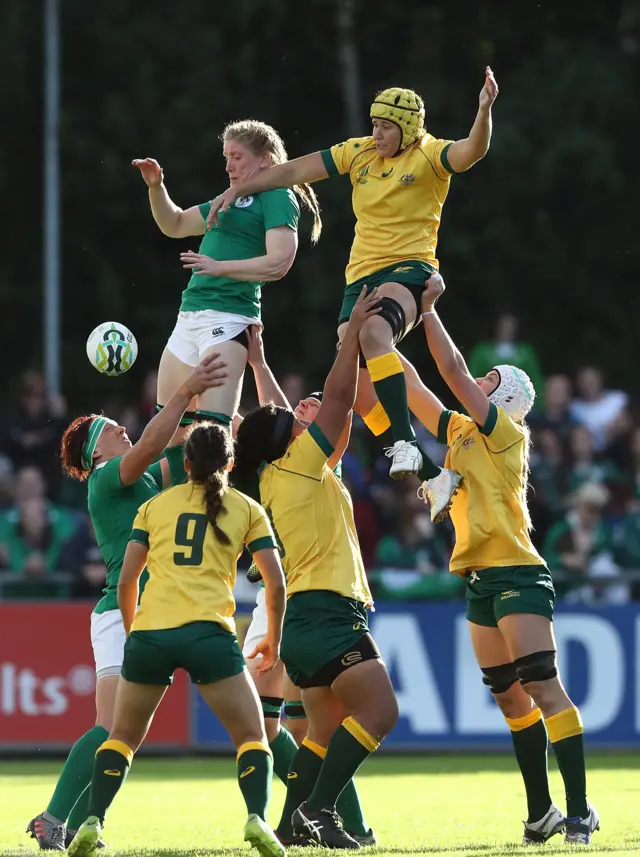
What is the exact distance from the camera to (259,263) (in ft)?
28.8

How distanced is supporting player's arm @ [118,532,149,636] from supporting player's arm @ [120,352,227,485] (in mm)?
624

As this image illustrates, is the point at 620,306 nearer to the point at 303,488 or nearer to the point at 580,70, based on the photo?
the point at 580,70

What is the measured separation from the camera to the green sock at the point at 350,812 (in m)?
8.44

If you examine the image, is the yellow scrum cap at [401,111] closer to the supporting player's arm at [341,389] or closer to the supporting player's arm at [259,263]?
the supporting player's arm at [259,263]

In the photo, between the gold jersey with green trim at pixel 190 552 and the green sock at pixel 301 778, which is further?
the green sock at pixel 301 778

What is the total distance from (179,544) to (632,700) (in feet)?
26.8

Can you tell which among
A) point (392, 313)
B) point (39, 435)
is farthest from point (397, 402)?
point (39, 435)

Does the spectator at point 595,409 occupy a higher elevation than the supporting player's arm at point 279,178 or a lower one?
lower

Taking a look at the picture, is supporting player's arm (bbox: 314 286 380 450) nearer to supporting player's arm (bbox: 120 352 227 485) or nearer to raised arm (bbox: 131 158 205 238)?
supporting player's arm (bbox: 120 352 227 485)

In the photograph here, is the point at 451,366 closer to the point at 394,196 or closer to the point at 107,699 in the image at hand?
the point at 394,196

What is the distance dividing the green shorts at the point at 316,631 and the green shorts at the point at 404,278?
165 cm

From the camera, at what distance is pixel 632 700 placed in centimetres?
1459

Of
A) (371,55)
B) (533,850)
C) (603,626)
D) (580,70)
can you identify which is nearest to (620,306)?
(580,70)

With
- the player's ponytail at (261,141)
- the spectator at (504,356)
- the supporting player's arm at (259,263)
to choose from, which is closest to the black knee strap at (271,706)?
the supporting player's arm at (259,263)
